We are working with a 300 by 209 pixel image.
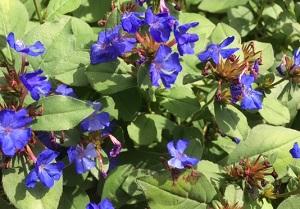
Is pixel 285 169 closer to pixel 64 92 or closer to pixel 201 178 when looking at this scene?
pixel 201 178

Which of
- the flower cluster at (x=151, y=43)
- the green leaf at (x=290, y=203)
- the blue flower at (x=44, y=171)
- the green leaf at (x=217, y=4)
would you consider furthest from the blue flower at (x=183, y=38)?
the green leaf at (x=217, y=4)

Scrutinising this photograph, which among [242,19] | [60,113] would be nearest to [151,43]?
[60,113]

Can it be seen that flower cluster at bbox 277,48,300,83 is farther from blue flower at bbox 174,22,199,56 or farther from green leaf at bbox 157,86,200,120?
blue flower at bbox 174,22,199,56

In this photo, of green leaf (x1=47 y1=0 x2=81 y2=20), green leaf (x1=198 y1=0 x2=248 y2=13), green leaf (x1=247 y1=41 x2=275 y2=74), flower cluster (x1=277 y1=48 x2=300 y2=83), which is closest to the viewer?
flower cluster (x1=277 y1=48 x2=300 y2=83)

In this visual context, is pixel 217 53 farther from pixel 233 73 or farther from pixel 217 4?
pixel 217 4

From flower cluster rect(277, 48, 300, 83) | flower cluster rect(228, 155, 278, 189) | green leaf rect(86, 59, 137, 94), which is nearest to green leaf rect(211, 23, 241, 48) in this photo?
flower cluster rect(277, 48, 300, 83)

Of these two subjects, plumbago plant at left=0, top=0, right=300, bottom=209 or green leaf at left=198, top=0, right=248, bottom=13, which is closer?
plumbago plant at left=0, top=0, right=300, bottom=209

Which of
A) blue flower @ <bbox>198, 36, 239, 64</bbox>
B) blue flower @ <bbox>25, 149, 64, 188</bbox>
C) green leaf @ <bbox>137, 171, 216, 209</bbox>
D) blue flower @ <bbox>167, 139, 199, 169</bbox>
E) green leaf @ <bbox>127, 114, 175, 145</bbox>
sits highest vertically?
blue flower @ <bbox>198, 36, 239, 64</bbox>
